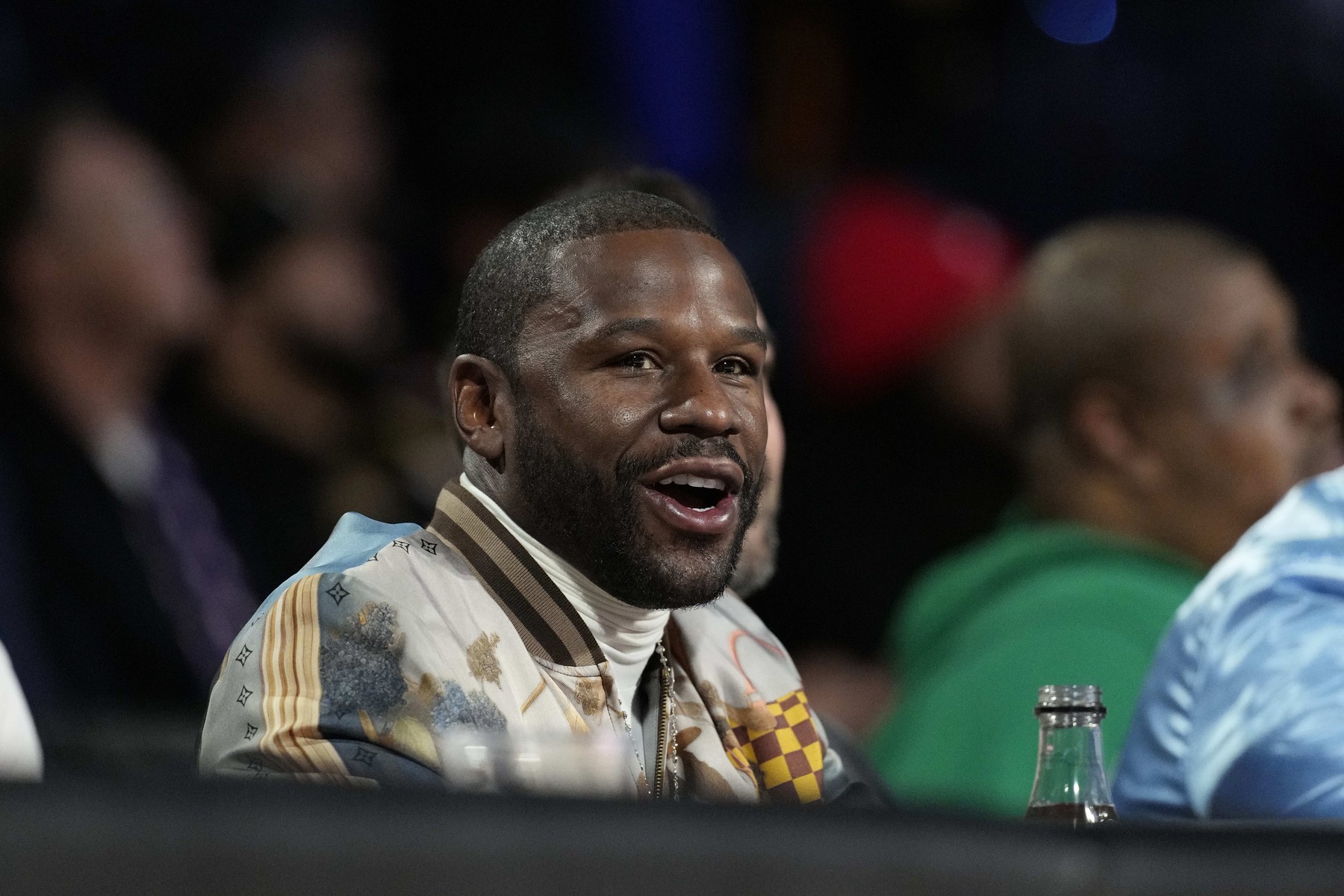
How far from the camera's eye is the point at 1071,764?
143cm

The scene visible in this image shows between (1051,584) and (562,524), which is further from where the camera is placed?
(1051,584)

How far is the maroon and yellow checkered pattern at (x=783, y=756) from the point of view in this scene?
159cm

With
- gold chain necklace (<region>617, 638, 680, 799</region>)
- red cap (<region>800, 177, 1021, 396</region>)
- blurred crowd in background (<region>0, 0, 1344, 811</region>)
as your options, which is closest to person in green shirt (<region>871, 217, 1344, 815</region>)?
blurred crowd in background (<region>0, 0, 1344, 811</region>)

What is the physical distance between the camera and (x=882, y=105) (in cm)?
486

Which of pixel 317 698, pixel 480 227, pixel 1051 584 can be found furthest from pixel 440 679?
pixel 480 227

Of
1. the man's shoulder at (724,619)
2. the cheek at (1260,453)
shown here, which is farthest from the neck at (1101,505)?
the man's shoulder at (724,619)

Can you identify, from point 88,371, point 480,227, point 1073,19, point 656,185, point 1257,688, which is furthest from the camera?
point 1073,19

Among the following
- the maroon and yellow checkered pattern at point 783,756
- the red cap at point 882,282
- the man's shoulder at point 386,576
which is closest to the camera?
the man's shoulder at point 386,576

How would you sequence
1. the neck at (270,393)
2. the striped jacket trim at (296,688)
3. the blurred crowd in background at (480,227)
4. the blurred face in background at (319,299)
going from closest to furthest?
the striped jacket trim at (296,688)
the blurred crowd in background at (480,227)
the neck at (270,393)
the blurred face in background at (319,299)

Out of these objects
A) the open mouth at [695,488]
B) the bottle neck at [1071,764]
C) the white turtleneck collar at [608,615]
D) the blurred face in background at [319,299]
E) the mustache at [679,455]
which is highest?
the blurred face in background at [319,299]

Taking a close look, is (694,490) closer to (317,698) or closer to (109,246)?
(317,698)

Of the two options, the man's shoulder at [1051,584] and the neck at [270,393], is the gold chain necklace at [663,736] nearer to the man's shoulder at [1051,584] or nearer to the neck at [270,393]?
the man's shoulder at [1051,584]

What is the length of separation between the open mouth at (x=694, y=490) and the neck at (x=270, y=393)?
2.40 metres

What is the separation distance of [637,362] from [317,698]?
0.35 metres
